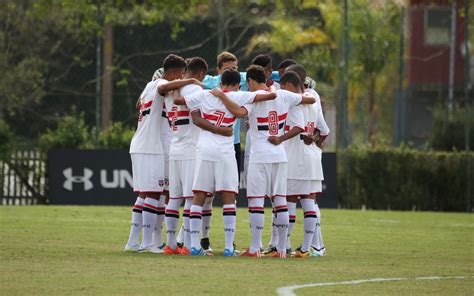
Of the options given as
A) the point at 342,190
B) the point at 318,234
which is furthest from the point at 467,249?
the point at 342,190

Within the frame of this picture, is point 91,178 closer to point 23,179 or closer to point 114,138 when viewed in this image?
point 114,138

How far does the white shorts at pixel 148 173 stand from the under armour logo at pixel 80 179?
1008cm

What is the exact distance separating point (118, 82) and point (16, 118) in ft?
8.68

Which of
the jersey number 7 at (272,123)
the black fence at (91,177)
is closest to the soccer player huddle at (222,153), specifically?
the jersey number 7 at (272,123)

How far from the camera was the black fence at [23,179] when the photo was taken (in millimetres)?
23562

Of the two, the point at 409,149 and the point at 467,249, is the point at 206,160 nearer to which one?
the point at 467,249

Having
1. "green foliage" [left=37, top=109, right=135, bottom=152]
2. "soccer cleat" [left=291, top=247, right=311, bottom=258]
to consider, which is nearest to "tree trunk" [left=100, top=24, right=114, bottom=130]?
"green foliage" [left=37, top=109, right=135, bottom=152]

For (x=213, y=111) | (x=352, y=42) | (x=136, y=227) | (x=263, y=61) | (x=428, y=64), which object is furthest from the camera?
(x=428, y=64)

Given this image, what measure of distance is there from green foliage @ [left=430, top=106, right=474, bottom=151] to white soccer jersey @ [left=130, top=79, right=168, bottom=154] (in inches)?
503

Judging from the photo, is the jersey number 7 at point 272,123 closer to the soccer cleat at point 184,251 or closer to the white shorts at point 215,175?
the white shorts at point 215,175

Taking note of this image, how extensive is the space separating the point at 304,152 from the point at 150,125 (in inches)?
70.3

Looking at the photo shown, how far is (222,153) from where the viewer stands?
1247 centimetres

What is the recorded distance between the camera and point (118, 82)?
82.9 feet

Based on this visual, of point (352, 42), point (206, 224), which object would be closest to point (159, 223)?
point (206, 224)
